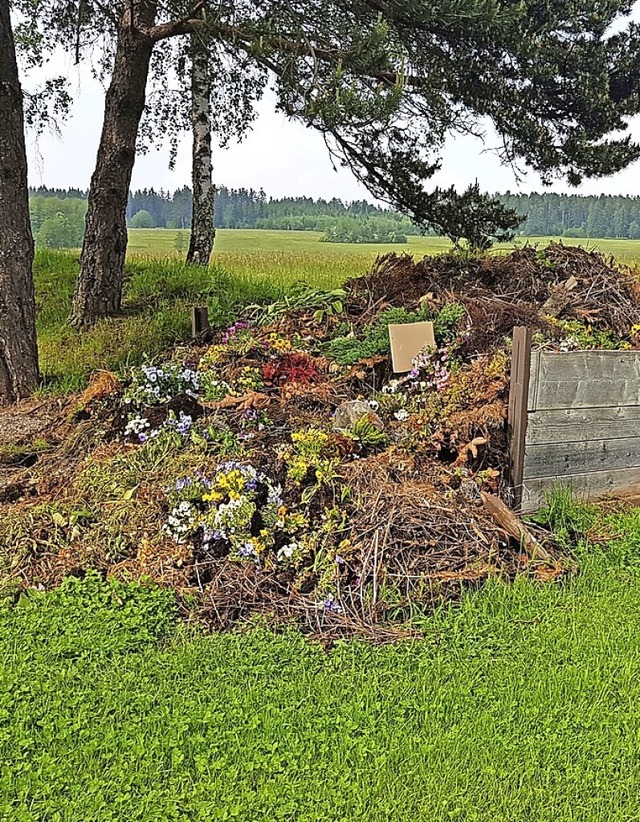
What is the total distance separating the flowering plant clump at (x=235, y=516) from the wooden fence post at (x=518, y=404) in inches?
52.5

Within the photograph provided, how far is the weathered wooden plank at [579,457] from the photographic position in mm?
4359

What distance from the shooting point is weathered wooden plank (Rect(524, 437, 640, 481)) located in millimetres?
4359

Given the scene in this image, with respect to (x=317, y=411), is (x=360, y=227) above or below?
above

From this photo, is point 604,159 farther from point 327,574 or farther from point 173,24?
point 327,574

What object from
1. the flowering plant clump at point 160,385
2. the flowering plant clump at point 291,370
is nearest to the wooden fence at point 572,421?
the flowering plant clump at point 291,370

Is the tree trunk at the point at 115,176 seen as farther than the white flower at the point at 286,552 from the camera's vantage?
Yes

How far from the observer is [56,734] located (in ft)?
8.55

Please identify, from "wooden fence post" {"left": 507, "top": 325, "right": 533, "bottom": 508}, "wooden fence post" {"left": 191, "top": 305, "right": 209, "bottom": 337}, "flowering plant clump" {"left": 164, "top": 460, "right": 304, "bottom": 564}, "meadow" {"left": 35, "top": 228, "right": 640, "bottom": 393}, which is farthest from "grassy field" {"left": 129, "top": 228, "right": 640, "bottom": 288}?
"flowering plant clump" {"left": 164, "top": 460, "right": 304, "bottom": 564}

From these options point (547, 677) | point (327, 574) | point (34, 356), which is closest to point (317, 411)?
point (327, 574)

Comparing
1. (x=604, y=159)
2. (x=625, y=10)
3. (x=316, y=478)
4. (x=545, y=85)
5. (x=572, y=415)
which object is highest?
(x=625, y=10)

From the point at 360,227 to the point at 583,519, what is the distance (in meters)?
7.43

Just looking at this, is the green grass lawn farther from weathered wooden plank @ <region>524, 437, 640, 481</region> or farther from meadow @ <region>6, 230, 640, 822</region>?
weathered wooden plank @ <region>524, 437, 640, 481</region>

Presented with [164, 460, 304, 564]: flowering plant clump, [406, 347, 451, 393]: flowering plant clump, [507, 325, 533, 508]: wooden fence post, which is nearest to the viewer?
[164, 460, 304, 564]: flowering plant clump

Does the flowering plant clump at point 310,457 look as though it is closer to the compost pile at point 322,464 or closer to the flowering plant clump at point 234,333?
the compost pile at point 322,464
